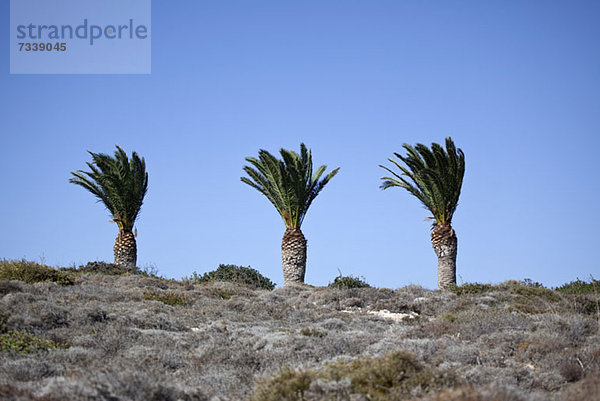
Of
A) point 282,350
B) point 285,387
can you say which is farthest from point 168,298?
point 285,387

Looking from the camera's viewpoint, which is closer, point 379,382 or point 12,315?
point 379,382

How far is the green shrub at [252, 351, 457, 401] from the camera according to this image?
6008 millimetres

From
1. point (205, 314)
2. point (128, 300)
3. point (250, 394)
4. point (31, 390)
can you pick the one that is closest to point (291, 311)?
point (205, 314)

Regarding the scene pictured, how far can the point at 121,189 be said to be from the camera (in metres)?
29.1

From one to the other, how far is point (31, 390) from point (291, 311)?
30.8ft

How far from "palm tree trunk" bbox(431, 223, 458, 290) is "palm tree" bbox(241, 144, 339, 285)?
638 centimetres

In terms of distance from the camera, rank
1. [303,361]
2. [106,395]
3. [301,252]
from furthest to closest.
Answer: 1. [301,252]
2. [303,361]
3. [106,395]

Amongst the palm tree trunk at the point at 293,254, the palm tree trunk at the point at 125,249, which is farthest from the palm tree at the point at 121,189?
the palm tree trunk at the point at 293,254

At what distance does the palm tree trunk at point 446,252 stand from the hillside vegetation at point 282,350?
397 inches

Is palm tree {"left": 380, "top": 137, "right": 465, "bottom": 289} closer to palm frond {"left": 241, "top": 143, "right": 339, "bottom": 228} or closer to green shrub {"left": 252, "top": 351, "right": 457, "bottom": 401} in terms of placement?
palm frond {"left": 241, "top": 143, "right": 339, "bottom": 228}

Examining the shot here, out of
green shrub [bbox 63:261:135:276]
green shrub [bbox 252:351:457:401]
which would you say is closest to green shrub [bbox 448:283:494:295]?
green shrub [bbox 252:351:457:401]

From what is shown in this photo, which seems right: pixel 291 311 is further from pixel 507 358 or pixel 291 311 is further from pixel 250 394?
pixel 250 394

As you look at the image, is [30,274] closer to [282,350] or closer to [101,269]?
[101,269]

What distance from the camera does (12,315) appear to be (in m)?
10.9
